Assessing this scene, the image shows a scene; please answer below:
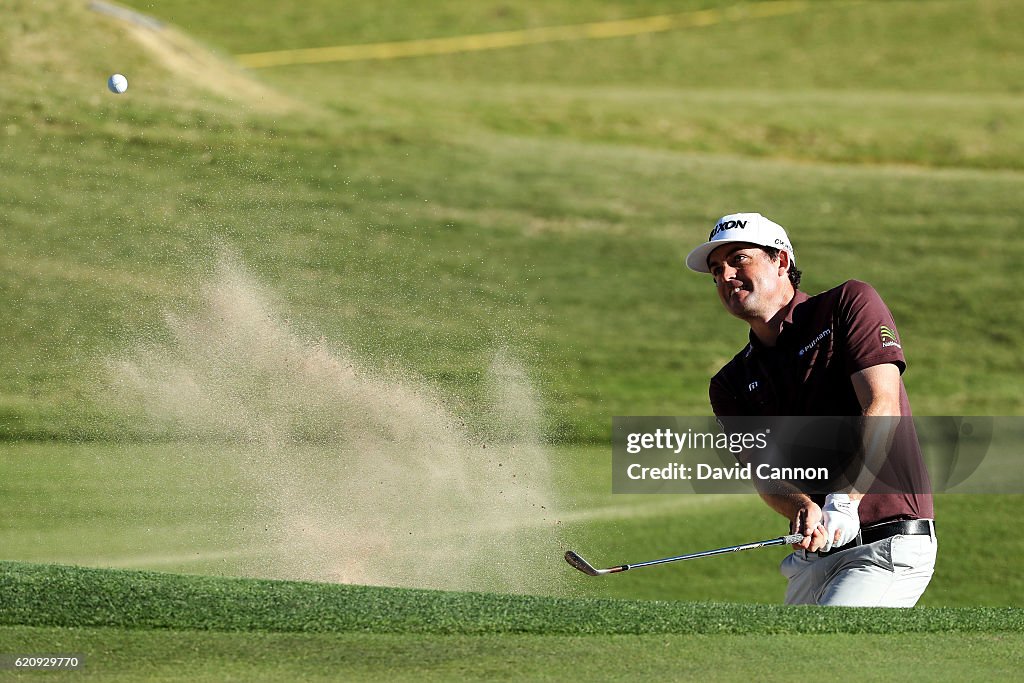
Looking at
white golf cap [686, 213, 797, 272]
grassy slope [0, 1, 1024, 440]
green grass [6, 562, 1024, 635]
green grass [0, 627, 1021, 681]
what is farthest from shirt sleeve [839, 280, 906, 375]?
grassy slope [0, 1, 1024, 440]

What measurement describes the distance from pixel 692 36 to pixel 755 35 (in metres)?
1.52

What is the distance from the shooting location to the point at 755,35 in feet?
111

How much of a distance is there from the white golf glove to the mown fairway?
350 millimetres

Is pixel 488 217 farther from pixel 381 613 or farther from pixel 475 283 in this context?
pixel 381 613

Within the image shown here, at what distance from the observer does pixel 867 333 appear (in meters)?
5.35

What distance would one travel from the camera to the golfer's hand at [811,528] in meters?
4.94

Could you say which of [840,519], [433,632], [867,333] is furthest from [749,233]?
[433,632]

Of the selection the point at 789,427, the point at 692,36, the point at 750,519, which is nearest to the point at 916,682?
the point at 789,427

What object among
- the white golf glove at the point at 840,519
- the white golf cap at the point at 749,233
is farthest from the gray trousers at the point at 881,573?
the white golf cap at the point at 749,233

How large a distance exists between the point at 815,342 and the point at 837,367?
0.43ft

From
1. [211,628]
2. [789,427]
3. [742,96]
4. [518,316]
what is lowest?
[211,628]

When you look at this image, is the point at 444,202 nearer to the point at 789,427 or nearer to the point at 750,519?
the point at 750,519

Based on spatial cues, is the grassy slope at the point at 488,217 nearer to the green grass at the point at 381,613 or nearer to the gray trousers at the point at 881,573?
the green grass at the point at 381,613

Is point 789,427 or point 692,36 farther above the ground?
point 692,36
